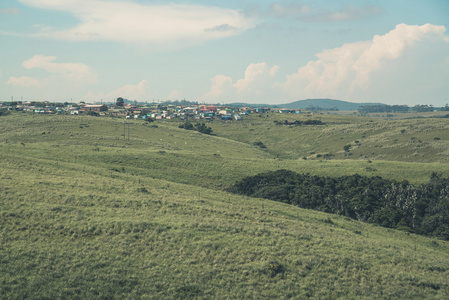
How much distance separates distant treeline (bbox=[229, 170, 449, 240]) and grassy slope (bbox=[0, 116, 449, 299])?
23.4 ft

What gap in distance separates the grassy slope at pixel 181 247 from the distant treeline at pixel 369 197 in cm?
714

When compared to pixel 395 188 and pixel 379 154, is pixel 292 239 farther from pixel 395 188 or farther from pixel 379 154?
pixel 379 154

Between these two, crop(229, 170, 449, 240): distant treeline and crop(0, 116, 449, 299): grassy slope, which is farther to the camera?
crop(229, 170, 449, 240): distant treeline

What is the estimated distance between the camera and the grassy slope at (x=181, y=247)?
2547 cm

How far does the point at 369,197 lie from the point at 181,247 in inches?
1548

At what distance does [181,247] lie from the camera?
1168 inches

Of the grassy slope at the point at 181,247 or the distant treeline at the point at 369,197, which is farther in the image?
the distant treeline at the point at 369,197

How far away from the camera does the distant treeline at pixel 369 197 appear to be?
2000 inches

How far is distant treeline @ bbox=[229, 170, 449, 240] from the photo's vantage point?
167 ft

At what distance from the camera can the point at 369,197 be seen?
2275 inches

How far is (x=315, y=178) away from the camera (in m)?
67.4

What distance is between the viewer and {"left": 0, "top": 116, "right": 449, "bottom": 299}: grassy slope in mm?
25469

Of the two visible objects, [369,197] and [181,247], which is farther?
[369,197]

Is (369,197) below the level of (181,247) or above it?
below
